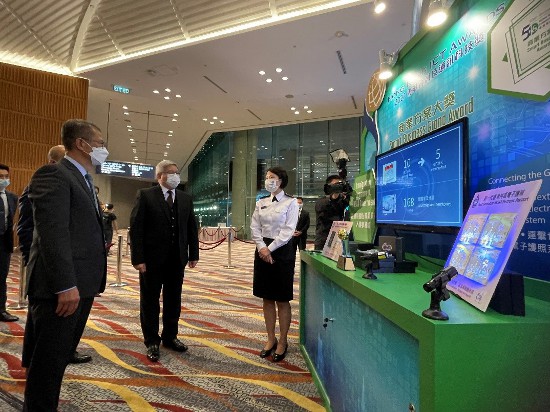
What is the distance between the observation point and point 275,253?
9.00 feet

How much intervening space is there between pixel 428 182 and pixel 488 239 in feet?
2.93

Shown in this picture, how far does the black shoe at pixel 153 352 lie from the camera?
8.97 ft

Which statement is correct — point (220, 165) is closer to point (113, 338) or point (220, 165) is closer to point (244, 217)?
point (244, 217)

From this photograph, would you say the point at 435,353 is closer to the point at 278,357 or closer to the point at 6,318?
the point at 278,357

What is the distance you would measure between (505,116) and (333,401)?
1.56 metres

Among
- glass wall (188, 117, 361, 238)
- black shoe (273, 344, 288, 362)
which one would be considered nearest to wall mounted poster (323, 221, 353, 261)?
black shoe (273, 344, 288, 362)

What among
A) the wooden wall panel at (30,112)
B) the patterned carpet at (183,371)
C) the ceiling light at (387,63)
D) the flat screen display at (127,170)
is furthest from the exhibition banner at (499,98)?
the flat screen display at (127,170)

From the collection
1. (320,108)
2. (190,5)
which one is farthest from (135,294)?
(320,108)

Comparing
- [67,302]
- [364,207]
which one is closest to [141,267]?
[67,302]

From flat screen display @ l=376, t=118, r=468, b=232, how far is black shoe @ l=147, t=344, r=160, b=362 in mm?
1879

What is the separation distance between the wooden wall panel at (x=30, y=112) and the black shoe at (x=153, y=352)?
8.84 metres

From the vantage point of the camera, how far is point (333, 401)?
1923mm

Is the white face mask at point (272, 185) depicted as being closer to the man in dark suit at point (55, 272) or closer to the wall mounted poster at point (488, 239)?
the man in dark suit at point (55, 272)

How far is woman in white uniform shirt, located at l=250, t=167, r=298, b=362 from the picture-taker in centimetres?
272
